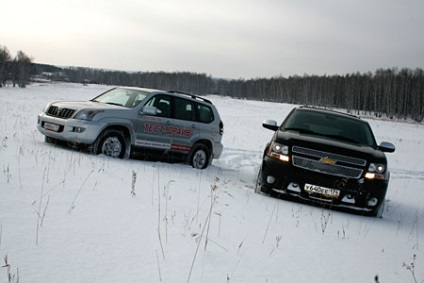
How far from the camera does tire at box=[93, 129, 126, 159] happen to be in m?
8.12

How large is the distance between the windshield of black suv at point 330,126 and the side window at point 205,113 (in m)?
2.68

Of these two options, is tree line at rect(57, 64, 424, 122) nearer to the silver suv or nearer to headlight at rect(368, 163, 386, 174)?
the silver suv

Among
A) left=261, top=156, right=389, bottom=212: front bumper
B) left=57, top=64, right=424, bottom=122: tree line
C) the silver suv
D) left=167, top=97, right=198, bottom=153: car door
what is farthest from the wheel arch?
left=57, top=64, right=424, bottom=122: tree line

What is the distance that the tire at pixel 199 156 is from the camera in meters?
9.75

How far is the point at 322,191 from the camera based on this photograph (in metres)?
6.34

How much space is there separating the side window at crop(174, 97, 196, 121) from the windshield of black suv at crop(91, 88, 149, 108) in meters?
0.85

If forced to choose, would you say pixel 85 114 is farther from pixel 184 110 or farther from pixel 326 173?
pixel 326 173

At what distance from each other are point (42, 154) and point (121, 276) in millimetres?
4843

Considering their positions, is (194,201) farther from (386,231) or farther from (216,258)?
(386,231)

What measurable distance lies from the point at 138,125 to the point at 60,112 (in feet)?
5.65

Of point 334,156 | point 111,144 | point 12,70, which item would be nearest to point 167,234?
point 334,156

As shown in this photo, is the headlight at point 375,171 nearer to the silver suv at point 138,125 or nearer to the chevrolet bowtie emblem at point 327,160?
the chevrolet bowtie emblem at point 327,160

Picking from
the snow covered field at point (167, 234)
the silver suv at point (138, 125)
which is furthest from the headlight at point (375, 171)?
the silver suv at point (138, 125)

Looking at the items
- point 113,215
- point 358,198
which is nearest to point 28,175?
point 113,215
